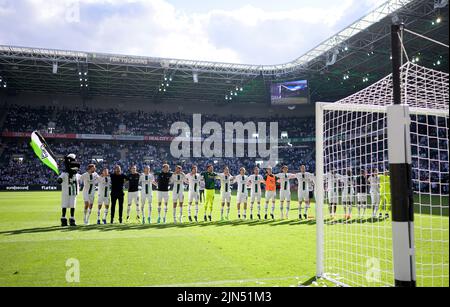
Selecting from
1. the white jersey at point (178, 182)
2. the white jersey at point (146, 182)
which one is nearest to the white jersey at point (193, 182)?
the white jersey at point (178, 182)

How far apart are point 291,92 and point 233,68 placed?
6.61 metres

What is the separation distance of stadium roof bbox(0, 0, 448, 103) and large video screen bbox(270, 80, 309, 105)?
123 cm

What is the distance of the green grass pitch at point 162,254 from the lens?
5.39 metres

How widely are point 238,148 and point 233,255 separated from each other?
36.6 m

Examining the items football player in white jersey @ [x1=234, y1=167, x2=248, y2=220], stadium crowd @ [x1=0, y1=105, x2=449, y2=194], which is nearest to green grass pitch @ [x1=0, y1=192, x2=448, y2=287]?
football player in white jersey @ [x1=234, y1=167, x2=248, y2=220]

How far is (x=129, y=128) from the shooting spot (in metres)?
43.6

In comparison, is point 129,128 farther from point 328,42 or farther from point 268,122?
point 328,42

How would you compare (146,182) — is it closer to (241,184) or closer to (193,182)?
(193,182)

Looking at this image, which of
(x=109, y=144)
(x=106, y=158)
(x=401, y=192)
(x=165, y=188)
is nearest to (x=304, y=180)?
(x=165, y=188)

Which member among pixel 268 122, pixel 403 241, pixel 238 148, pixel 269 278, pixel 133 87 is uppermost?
pixel 133 87

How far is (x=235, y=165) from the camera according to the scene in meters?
43.9

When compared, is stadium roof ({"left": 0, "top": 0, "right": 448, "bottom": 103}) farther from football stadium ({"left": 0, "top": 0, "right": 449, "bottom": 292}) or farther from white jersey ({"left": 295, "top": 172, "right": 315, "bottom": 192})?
white jersey ({"left": 295, "top": 172, "right": 315, "bottom": 192})

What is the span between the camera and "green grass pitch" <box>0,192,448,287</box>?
5395 millimetres
